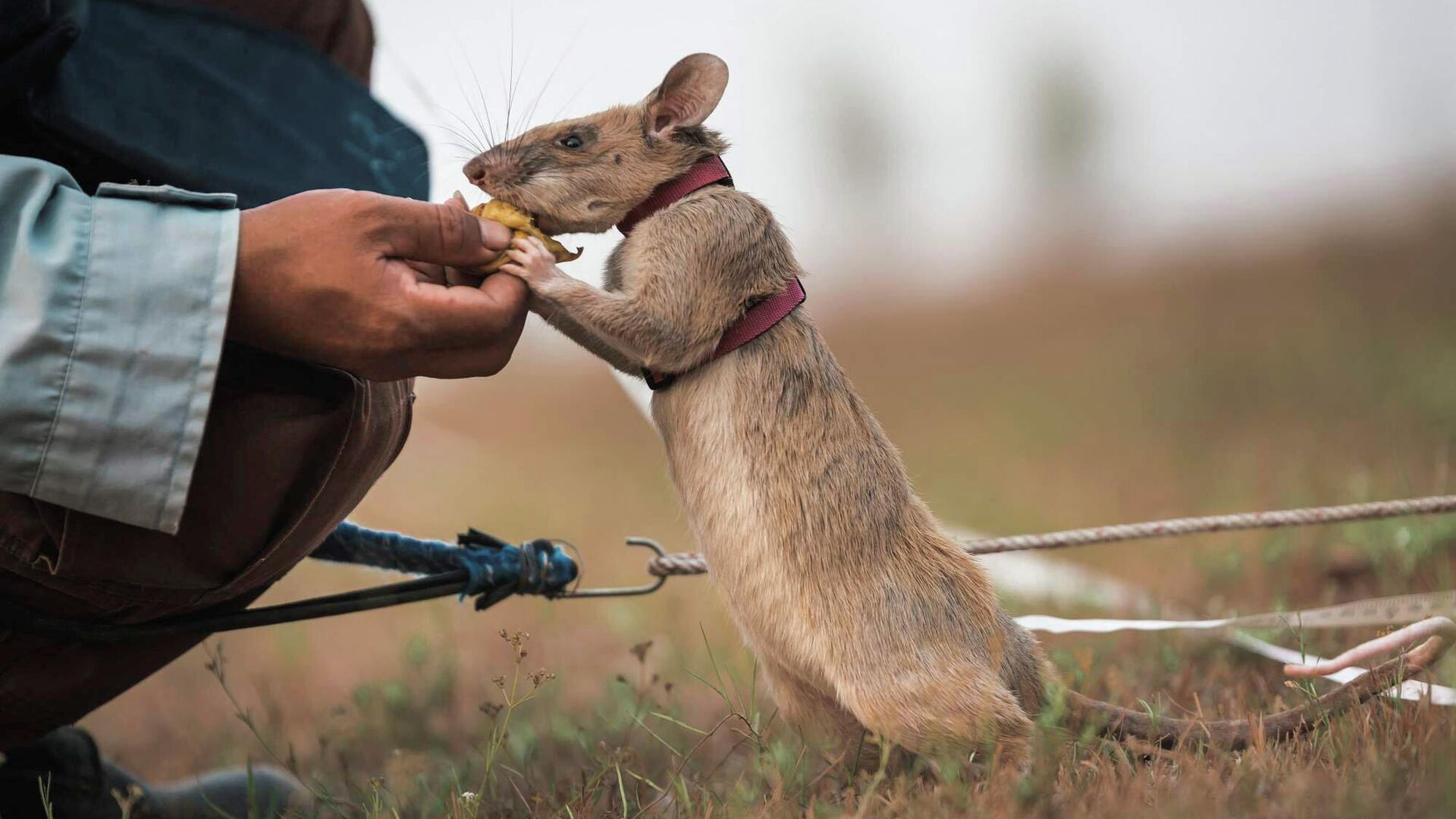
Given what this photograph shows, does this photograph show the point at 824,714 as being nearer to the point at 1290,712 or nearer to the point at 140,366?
the point at 1290,712

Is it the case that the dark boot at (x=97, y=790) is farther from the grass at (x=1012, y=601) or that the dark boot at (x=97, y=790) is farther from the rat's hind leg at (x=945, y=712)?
the rat's hind leg at (x=945, y=712)

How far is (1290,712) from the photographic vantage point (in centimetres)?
189

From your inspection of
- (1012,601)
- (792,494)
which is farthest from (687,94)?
(1012,601)

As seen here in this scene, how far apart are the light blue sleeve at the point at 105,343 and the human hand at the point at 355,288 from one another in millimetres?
58

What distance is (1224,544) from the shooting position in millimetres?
4031

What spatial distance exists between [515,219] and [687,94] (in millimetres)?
437

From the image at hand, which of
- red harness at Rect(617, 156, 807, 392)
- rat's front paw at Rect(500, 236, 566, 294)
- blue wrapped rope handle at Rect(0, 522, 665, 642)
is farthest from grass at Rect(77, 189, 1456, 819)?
rat's front paw at Rect(500, 236, 566, 294)

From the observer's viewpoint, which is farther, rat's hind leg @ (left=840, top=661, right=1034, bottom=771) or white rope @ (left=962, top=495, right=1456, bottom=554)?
white rope @ (left=962, top=495, right=1456, bottom=554)

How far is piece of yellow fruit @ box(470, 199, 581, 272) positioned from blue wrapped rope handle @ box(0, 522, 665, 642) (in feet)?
2.17

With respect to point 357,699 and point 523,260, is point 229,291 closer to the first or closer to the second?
point 523,260

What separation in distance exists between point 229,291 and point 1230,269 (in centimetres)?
1130

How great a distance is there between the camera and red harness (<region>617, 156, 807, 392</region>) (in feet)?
6.30

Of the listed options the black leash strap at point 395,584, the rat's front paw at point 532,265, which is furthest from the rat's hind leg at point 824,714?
the rat's front paw at point 532,265

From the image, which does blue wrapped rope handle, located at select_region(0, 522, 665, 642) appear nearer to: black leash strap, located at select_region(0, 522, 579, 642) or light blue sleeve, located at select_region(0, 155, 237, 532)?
black leash strap, located at select_region(0, 522, 579, 642)
